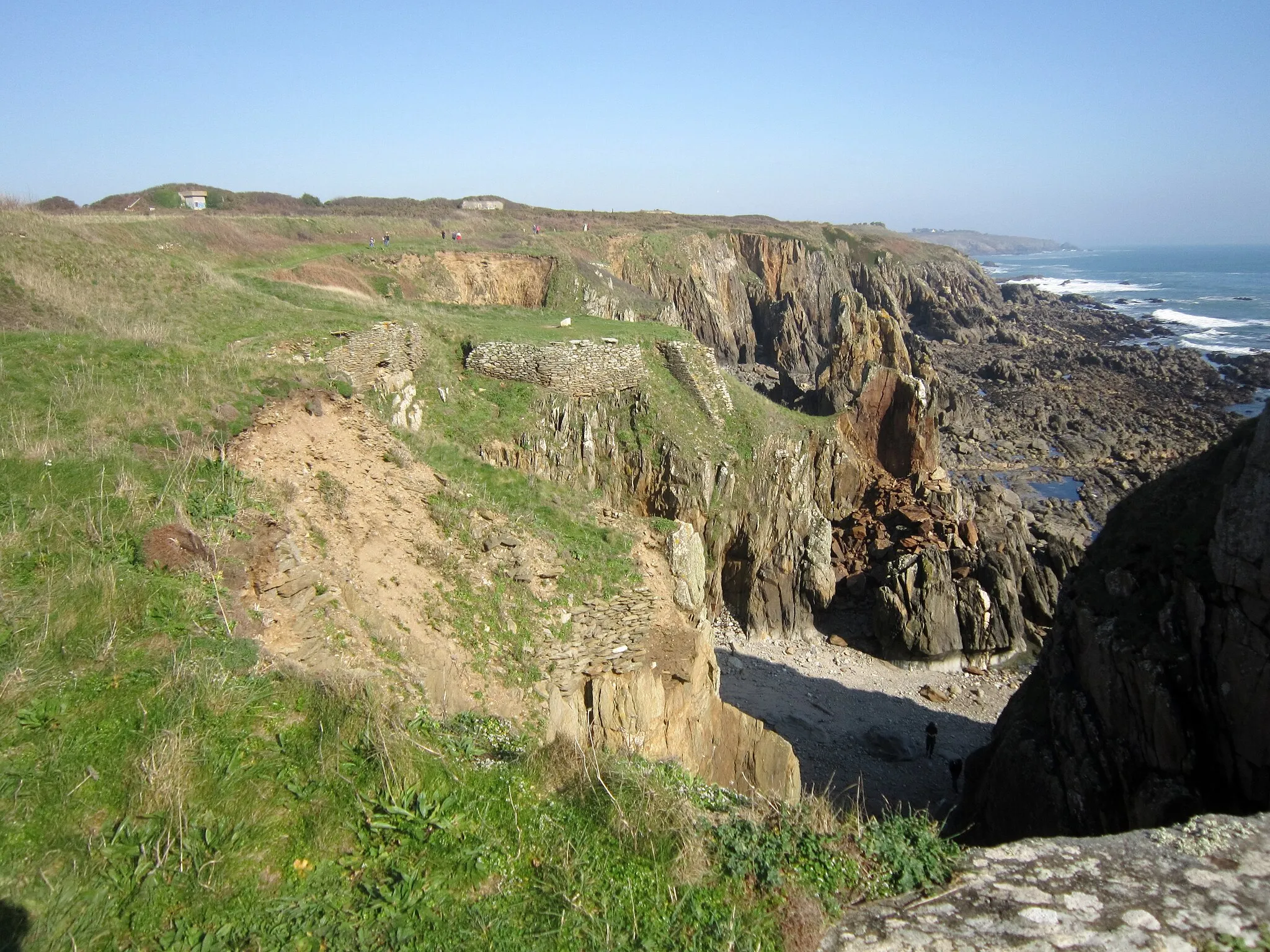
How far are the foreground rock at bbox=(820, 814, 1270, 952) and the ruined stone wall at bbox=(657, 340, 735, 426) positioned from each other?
18.9 m

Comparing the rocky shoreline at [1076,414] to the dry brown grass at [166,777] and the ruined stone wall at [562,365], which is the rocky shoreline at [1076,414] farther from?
the dry brown grass at [166,777]

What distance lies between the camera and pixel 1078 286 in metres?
133

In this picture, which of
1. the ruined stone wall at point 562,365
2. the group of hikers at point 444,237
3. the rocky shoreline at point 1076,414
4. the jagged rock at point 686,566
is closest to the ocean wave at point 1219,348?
the rocky shoreline at point 1076,414

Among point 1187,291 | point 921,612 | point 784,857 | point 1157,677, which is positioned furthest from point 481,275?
point 1187,291

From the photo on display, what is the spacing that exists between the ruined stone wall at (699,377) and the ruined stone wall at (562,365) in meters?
2.09

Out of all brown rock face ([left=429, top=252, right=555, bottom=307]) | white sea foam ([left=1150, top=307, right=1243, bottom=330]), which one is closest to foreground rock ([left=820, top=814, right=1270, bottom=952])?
brown rock face ([left=429, top=252, right=555, bottom=307])

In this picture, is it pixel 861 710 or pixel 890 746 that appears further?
pixel 861 710

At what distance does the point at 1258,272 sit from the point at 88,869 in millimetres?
194926

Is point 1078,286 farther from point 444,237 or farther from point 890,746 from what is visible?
point 890,746

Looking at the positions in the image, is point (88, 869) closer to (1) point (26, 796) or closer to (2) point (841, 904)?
(1) point (26, 796)

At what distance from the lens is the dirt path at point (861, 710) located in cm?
1667

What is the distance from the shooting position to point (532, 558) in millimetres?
12477

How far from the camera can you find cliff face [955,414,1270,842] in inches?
380

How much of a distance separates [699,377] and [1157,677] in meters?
16.3
